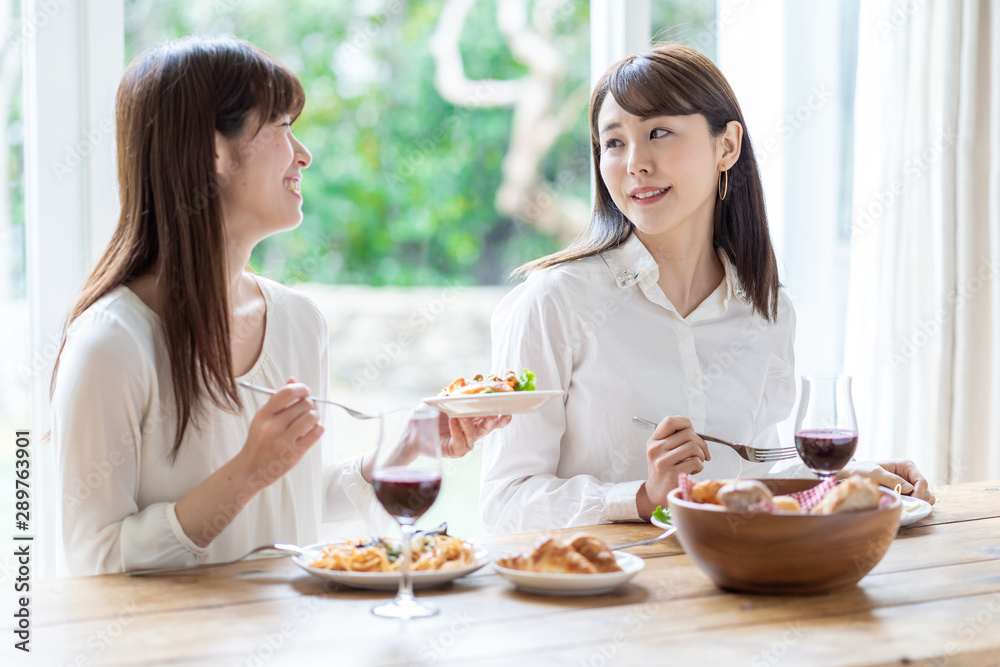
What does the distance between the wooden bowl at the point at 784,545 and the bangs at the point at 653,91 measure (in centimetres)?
104

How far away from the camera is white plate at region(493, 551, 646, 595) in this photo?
1.21 metres

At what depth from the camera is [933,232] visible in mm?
3180

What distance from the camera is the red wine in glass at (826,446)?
1.38 meters

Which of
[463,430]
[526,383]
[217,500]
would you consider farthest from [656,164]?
[217,500]

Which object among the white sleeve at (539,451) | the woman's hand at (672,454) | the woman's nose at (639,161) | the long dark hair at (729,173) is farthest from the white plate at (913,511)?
the woman's nose at (639,161)

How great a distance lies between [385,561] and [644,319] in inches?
37.9

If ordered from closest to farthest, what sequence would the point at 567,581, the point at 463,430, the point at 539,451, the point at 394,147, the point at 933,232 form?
1. the point at 567,581
2. the point at 463,430
3. the point at 539,451
4. the point at 933,232
5. the point at 394,147

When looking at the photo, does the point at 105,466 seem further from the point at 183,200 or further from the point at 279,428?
the point at 183,200

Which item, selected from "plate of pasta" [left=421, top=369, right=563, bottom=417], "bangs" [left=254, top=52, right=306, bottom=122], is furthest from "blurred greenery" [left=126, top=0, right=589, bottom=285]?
"plate of pasta" [left=421, top=369, right=563, bottom=417]

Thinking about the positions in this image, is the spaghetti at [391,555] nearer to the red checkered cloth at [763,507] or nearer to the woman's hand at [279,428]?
the woman's hand at [279,428]

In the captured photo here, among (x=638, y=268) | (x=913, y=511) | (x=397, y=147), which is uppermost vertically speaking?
(x=397, y=147)

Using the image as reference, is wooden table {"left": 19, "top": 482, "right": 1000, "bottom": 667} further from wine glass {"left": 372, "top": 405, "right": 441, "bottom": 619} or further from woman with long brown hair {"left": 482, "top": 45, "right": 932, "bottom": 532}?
woman with long brown hair {"left": 482, "top": 45, "right": 932, "bottom": 532}

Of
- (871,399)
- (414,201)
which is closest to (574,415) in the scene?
(871,399)

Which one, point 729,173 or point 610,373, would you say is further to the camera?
point 729,173
